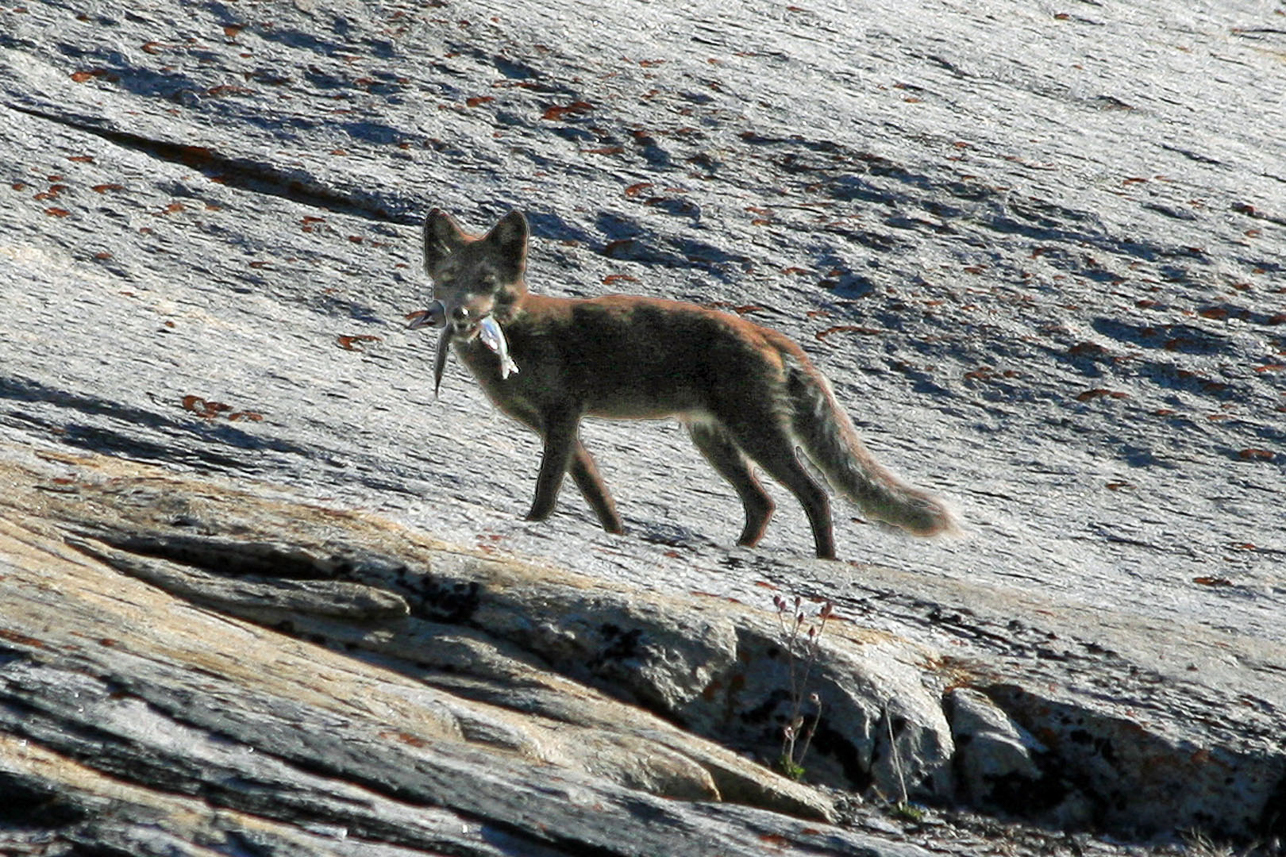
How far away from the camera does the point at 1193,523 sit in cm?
1048

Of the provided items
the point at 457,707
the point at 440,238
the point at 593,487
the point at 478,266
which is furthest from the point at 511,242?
the point at 457,707

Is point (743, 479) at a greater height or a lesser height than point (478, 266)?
lesser

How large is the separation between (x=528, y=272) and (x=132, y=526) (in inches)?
277

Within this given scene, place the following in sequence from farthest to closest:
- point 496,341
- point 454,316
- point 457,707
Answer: point 454,316 < point 496,341 < point 457,707

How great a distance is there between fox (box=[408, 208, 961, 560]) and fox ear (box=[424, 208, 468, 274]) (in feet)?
0.15

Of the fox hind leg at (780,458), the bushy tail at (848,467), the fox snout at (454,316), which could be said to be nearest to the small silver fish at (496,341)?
the fox snout at (454,316)

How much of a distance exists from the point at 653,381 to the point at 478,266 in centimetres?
125

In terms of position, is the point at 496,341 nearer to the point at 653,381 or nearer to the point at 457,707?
the point at 653,381

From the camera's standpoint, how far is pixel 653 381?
8.71 m

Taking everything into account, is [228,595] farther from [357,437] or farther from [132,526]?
[357,437]

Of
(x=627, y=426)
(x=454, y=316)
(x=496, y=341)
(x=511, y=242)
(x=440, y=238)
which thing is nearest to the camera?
(x=496, y=341)

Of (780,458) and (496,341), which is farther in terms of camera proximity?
(780,458)

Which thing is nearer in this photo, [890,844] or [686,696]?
[890,844]

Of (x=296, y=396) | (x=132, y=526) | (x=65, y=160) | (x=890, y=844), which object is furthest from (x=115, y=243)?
(x=890, y=844)
